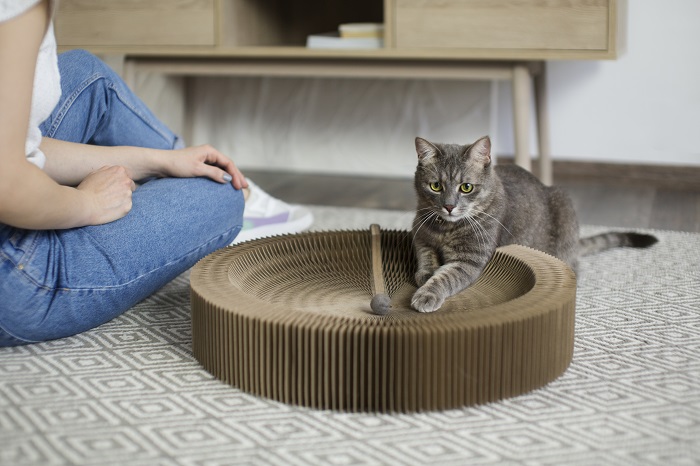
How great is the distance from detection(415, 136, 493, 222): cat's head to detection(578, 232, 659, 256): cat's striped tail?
17.4 inches

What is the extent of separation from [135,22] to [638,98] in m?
1.50

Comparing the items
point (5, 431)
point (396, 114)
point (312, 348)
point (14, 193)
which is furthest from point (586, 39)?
point (5, 431)

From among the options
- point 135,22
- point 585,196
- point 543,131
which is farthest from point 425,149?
point 135,22

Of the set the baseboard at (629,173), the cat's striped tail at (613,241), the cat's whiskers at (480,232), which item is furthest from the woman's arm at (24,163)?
the baseboard at (629,173)

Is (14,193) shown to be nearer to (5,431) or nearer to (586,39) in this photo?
(5,431)

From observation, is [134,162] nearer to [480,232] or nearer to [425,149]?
[425,149]

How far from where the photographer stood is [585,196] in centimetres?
247

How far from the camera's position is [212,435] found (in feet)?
3.26

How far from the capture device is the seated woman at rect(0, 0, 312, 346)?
1.03m

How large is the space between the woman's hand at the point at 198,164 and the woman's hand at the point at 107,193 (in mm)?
161

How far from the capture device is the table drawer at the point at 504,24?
80.3 inches

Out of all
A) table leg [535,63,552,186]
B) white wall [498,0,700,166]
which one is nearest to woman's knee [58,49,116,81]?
table leg [535,63,552,186]

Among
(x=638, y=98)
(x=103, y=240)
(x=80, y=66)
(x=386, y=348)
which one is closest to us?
(x=386, y=348)

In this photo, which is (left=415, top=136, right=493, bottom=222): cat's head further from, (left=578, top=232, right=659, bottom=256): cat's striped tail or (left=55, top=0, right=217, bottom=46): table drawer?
(left=55, top=0, right=217, bottom=46): table drawer
